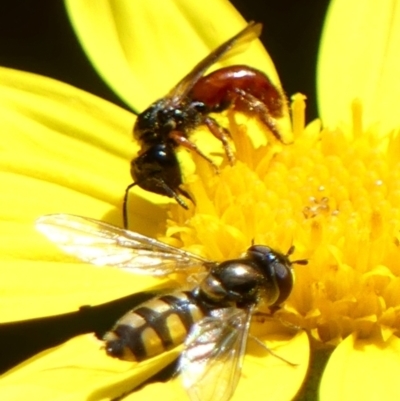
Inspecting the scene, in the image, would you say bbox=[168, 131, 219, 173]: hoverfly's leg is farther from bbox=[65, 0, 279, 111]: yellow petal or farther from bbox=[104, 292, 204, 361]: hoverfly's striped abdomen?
bbox=[104, 292, 204, 361]: hoverfly's striped abdomen

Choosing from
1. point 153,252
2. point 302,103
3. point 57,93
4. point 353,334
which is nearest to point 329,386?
point 353,334

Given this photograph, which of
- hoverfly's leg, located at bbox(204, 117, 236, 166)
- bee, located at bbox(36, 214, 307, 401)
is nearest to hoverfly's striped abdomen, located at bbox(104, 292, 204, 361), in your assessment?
bee, located at bbox(36, 214, 307, 401)

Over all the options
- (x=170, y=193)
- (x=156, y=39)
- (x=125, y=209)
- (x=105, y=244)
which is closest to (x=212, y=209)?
(x=170, y=193)

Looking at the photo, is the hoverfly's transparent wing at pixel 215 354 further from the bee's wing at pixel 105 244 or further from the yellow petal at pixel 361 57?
the yellow petal at pixel 361 57

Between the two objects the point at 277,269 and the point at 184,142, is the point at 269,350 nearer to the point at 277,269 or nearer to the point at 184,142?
the point at 277,269

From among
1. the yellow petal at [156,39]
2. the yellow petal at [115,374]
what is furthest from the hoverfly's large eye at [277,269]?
the yellow petal at [156,39]

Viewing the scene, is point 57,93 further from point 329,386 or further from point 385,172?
point 329,386
